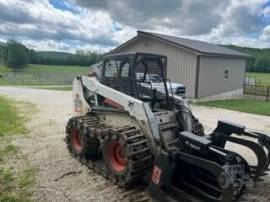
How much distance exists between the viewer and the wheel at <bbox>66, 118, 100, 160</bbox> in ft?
20.4

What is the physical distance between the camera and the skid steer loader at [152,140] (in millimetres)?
4387

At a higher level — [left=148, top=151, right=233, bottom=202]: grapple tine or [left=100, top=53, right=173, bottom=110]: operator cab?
[left=100, top=53, right=173, bottom=110]: operator cab

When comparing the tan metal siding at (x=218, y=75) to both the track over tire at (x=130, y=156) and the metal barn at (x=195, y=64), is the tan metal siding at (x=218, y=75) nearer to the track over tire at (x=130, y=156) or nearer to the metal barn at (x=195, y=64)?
the metal barn at (x=195, y=64)

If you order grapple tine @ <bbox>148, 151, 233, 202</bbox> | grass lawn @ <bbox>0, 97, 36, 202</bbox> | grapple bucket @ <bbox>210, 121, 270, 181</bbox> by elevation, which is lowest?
grass lawn @ <bbox>0, 97, 36, 202</bbox>

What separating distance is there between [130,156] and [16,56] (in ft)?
224

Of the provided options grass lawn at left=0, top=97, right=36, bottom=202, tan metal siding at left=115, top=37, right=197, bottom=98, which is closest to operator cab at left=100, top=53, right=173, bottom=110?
grass lawn at left=0, top=97, right=36, bottom=202

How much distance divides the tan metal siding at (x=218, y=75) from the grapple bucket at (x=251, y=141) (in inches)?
555

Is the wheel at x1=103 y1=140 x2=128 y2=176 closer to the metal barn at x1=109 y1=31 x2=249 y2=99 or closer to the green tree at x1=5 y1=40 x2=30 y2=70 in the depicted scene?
the metal barn at x1=109 y1=31 x2=249 y2=99

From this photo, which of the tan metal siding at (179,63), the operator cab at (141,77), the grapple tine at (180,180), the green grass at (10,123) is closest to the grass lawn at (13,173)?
the green grass at (10,123)

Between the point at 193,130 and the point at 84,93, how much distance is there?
8.29 ft

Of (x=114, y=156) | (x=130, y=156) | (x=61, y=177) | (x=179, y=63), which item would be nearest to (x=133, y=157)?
(x=130, y=156)

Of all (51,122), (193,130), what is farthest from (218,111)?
(193,130)

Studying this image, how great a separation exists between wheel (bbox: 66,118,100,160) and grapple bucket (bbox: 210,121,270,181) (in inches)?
91.5

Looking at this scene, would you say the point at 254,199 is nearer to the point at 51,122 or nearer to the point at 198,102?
the point at 51,122
